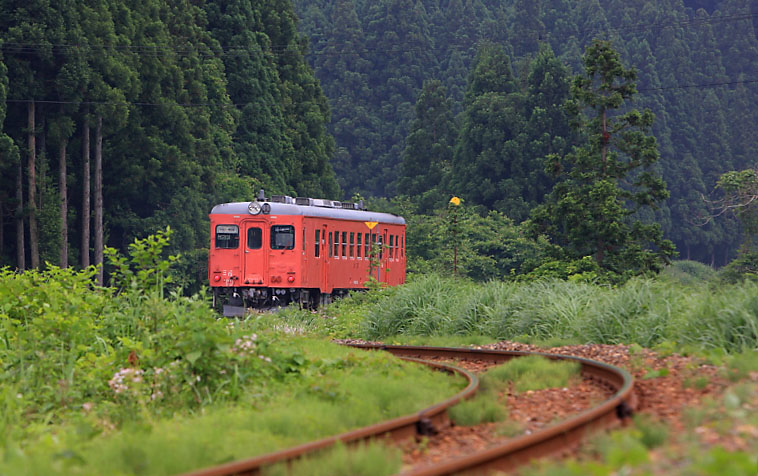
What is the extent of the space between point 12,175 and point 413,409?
27200 mm

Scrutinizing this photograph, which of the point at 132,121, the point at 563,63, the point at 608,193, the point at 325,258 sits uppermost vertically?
the point at 563,63

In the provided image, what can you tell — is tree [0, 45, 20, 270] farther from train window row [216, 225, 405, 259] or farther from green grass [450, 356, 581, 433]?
green grass [450, 356, 581, 433]

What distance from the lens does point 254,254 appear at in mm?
24719

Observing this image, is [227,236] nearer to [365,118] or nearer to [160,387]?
[160,387]

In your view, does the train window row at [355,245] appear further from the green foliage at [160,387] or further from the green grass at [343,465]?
the green grass at [343,465]

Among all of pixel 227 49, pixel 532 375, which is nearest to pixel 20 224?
pixel 227 49

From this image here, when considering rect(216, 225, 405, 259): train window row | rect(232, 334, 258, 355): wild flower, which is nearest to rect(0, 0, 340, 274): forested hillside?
rect(216, 225, 405, 259): train window row

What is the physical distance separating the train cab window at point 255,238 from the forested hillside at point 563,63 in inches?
1869

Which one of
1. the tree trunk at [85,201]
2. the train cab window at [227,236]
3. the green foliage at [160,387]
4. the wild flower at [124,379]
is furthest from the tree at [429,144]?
the wild flower at [124,379]

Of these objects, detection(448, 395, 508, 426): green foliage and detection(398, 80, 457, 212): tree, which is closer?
detection(448, 395, 508, 426): green foliage

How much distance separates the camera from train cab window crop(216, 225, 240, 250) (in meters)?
24.9

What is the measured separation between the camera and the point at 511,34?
9150 cm

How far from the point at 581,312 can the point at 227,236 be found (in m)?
12.6

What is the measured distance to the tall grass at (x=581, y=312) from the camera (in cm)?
1082
